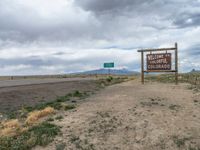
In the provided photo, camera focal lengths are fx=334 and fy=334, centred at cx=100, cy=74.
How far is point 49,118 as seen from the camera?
12.1 metres

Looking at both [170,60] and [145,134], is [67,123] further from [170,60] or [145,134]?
[170,60]

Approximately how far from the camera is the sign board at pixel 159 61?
27188mm

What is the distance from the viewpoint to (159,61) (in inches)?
1086

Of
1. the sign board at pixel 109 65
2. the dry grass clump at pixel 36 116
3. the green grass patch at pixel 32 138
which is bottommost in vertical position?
the green grass patch at pixel 32 138

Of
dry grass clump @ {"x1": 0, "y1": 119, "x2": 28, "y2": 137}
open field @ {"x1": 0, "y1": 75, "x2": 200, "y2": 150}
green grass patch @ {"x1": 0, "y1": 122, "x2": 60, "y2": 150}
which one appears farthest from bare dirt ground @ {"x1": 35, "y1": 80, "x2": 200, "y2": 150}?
dry grass clump @ {"x1": 0, "y1": 119, "x2": 28, "y2": 137}

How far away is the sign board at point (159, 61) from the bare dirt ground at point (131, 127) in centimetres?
1287

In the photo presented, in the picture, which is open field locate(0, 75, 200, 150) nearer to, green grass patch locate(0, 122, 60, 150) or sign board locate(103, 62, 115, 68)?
green grass patch locate(0, 122, 60, 150)

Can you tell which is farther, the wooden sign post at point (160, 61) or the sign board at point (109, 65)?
the sign board at point (109, 65)

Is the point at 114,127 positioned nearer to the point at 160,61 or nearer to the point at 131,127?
the point at 131,127

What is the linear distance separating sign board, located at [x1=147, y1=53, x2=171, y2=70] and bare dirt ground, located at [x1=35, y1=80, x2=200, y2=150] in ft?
42.2

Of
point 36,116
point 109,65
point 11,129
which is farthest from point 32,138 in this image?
point 109,65

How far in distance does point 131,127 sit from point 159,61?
1754 cm

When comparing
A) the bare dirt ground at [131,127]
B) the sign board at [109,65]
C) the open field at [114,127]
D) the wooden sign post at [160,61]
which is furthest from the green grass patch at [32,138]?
the sign board at [109,65]

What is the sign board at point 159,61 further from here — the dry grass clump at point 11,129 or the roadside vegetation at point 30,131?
the dry grass clump at point 11,129
